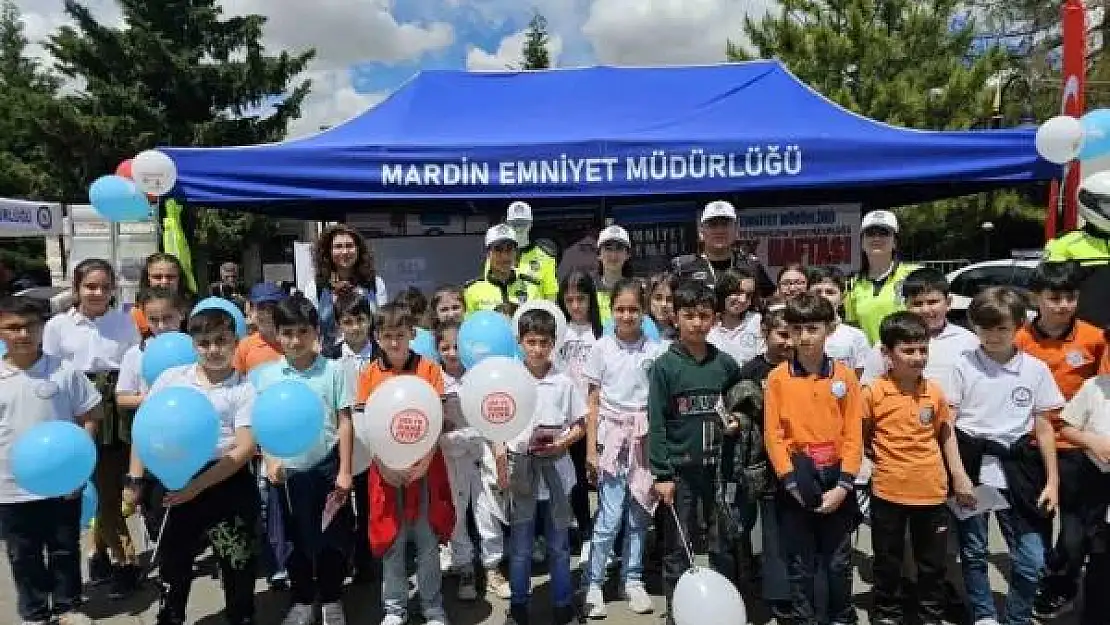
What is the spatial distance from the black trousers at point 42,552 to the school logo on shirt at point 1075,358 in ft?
14.3

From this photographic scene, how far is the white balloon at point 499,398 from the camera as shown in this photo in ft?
9.54

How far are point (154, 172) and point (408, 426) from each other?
310 centimetres

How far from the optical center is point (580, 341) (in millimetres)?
3908

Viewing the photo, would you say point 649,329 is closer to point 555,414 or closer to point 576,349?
→ point 576,349

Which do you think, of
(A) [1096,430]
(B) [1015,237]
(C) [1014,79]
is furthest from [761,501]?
(B) [1015,237]

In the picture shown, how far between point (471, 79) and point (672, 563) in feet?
17.2

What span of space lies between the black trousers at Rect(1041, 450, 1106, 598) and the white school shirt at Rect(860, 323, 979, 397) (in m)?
0.56

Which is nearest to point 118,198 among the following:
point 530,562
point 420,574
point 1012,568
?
point 420,574

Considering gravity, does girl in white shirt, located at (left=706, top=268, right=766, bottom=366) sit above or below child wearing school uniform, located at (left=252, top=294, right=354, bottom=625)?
above

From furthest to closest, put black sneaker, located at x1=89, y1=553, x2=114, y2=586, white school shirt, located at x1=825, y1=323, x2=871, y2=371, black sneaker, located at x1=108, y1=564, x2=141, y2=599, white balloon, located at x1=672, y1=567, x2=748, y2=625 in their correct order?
black sneaker, located at x1=89, y1=553, x2=114, y2=586 < black sneaker, located at x1=108, y1=564, x2=141, y2=599 < white school shirt, located at x1=825, y1=323, x2=871, y2=371 < white balloon, located at x1=672, y1=567, x2=748, y2=625

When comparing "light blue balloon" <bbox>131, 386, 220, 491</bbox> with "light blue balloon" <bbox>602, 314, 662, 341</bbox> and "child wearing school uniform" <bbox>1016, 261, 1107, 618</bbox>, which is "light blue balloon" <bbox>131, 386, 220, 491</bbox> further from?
"child wearing school uniform" <bbox>1016, 261, 1107, 618</bbox>

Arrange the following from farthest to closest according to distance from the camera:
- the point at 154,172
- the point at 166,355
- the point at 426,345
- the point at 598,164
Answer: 1. the point at 598,164
2. the point at 154,172
3. the point at 426,345
4. the point at 166,355

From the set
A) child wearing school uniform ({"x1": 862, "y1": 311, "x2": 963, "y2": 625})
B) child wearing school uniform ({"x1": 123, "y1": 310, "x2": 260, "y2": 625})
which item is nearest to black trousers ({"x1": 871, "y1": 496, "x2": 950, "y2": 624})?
child wearing school uniform ({"x1": 862, "y1": 311, "x2": 963, "y2": 625})

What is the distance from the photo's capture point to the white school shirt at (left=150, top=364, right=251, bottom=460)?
3135mm
